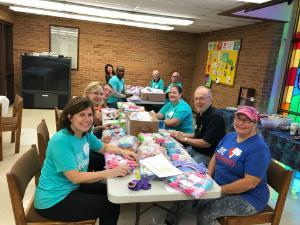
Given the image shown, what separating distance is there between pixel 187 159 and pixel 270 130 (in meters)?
1.96

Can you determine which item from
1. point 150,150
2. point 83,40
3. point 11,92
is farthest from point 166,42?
point 150,150

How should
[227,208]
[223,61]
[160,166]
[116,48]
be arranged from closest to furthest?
[160,166] < [227,208] < [223,61] < [116,48]

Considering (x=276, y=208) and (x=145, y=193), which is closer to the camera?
(x=145, y=193)

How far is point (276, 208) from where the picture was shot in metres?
1.76

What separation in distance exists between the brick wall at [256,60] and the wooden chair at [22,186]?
4.28 m

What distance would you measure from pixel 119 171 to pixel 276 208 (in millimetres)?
1160

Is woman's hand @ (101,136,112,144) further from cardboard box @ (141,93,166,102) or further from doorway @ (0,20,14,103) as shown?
doorway @ (0,20,14,103)

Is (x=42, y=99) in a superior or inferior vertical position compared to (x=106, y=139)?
inferior

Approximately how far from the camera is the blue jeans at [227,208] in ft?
5.59

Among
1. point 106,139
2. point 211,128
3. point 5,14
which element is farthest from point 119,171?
point 5,14

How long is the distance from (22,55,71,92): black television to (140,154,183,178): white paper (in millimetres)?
5449

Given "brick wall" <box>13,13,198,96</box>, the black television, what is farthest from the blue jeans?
"brick wall" <box>13,13,198,96</box>

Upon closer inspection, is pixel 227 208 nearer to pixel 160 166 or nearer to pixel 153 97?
pixel 160 166

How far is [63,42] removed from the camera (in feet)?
22.9
